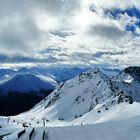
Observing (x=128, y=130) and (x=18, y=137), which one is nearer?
(x=128, y=130)

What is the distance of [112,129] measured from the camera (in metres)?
58.3

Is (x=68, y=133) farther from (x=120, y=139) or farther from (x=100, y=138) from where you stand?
(x=120, y=139)

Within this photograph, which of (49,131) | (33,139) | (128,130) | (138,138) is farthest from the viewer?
(49,131)

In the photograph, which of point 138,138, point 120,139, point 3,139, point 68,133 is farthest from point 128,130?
point 3,139

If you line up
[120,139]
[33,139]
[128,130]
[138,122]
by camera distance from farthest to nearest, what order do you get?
[33,139] < [138,122] < [128,130] < [120,139]

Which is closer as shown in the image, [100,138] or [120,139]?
[120,139]

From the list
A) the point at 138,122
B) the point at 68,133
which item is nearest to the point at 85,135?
the point at 68,133

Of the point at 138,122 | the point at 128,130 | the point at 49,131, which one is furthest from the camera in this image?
the point at 49,131

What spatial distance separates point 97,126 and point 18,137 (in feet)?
44.1

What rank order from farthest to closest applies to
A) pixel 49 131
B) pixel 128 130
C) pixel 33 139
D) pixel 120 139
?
pixel 49 131 < pixel 33 139 < pixel 128 130 < pixel 120 139

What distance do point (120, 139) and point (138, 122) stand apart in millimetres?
7845

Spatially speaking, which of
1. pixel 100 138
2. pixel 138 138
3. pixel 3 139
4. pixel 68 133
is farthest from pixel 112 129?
pixel 3 139

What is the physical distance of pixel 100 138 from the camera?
5472cm

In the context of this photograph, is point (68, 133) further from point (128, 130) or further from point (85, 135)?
point (128, 130)
